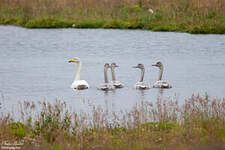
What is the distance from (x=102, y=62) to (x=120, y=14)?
12.0 meters

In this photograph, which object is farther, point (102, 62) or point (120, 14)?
point (120, 14)

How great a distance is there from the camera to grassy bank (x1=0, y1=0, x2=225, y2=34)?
29.2 metres

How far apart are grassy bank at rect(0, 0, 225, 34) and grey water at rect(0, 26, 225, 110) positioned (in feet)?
2.74

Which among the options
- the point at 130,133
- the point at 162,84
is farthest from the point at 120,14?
the point at 130,133

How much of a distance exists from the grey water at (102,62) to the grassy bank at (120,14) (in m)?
0.83

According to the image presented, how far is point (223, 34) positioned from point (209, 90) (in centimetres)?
1299

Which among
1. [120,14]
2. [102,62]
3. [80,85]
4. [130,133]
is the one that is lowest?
[130,133]

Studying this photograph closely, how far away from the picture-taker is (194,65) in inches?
789

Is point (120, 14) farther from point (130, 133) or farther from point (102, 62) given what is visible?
point (130, 133)

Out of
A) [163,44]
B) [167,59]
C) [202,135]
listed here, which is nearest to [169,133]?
[202,135]

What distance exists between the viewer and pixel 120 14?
3244cm

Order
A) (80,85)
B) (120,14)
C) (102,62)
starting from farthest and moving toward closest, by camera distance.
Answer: (120,14)
(102,62)
(80,85)

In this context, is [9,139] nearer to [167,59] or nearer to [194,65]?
[194,65]

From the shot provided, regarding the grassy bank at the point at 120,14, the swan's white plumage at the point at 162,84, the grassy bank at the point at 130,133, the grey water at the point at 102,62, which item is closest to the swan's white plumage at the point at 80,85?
the grey water at the point at 102,62
